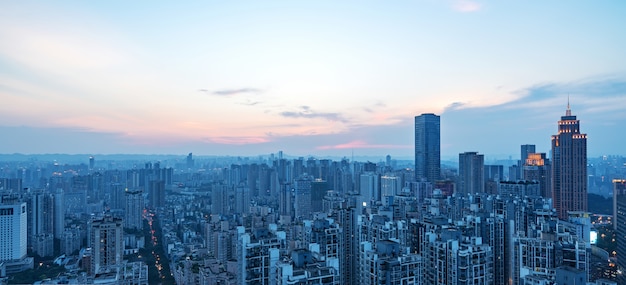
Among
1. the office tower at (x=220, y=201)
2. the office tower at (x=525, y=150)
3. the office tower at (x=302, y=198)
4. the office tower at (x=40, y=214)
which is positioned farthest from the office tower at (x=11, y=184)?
the office tower at (x=525, y=150)

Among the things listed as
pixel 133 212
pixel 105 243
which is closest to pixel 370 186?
pixel 133 212

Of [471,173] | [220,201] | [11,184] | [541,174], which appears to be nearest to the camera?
[541,174]

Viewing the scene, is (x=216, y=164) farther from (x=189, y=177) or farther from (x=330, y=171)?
(x=330, y=171)

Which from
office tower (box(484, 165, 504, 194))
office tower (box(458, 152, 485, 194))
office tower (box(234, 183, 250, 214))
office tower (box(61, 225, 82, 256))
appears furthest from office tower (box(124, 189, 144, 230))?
office tower (box(484, 165, 504, 194))

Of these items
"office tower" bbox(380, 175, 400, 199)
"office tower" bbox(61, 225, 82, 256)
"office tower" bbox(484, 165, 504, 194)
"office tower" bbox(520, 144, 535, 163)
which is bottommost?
"office tower" bbox(61, 225, 82, 256)

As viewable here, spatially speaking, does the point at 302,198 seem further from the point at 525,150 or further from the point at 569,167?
the point at 525,150

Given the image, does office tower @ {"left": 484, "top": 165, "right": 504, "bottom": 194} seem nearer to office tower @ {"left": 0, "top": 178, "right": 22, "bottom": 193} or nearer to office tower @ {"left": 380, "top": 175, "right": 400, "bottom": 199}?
office tower @ {"left": 380, "top": 175, "right": 400, "bottom": 199}
